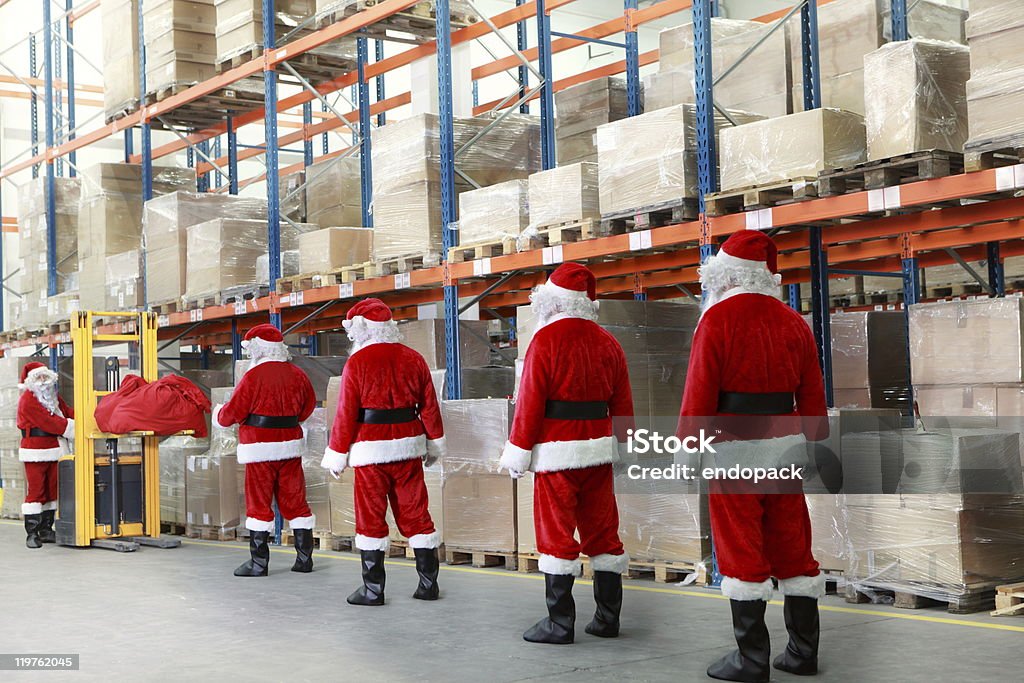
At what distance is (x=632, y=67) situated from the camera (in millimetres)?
10062

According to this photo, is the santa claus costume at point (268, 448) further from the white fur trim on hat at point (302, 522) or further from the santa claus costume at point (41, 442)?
the santa claus costume at point (41, 442)

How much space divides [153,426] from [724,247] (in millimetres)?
6285

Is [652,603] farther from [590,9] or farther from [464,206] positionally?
[590,9]

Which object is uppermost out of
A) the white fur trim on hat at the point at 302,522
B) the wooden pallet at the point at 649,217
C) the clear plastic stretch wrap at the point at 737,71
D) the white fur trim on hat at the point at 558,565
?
the clear plastic stretch wrap at the point at 737,71

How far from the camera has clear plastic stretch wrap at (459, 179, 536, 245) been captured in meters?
8.82

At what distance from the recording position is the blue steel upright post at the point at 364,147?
1206 centimetres

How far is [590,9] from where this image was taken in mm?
25562

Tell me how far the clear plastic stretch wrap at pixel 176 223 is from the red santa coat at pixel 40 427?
2.28 meters

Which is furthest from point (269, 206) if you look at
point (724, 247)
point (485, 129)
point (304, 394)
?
point (724, 247)

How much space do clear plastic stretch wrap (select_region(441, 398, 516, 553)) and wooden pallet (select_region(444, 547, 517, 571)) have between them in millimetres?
42

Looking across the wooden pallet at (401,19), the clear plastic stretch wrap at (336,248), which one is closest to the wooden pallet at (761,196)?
the clear plastic stretch wrap at (336,248)

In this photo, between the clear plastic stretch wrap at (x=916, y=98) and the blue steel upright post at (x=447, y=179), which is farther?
the blue steel upright post at (x=447, y=179)

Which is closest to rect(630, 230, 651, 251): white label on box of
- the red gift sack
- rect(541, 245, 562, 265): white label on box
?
rect(541, 245, 562, 265): white label on box

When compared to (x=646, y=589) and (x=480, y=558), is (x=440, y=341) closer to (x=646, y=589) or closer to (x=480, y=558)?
(x=480, y=558)
